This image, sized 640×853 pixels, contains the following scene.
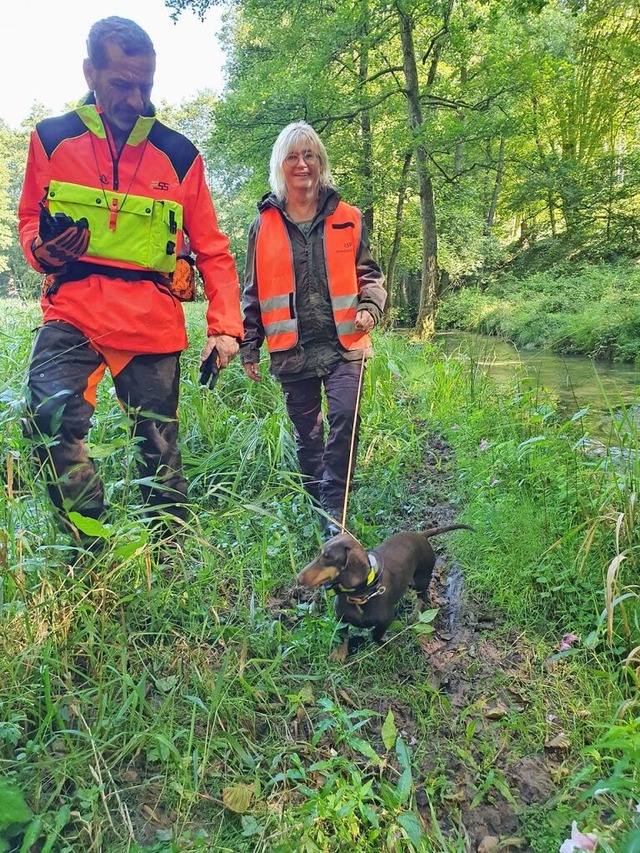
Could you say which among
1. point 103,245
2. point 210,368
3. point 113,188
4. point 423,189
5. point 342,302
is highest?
point 423,189

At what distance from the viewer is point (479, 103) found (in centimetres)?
1162

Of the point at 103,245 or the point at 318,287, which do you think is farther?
the point at 318,287

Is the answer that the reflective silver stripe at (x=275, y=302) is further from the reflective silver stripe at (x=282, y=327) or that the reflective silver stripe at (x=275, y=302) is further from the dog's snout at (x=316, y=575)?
the dog's snout at (x=316, y=575)

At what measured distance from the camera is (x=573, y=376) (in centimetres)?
848

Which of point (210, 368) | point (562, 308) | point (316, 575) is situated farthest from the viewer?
point (562, 308)

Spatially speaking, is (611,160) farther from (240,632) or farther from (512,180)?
(240,632)

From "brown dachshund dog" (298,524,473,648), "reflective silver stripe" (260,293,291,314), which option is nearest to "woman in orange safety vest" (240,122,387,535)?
"reflective silver stripe" (260,293,291,314)

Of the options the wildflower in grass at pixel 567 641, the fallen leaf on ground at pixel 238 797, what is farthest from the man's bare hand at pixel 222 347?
the wildflower in grass at pixel 567 641

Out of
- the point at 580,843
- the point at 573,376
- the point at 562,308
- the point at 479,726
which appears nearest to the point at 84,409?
the point at 479,726

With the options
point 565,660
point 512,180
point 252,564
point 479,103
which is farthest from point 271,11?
point 512,180

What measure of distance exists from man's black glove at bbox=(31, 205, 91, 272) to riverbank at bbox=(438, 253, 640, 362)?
316 inches

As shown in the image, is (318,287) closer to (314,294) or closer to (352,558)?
(314,294)

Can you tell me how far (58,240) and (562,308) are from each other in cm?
1601

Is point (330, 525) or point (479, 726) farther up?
point (330, 525)
